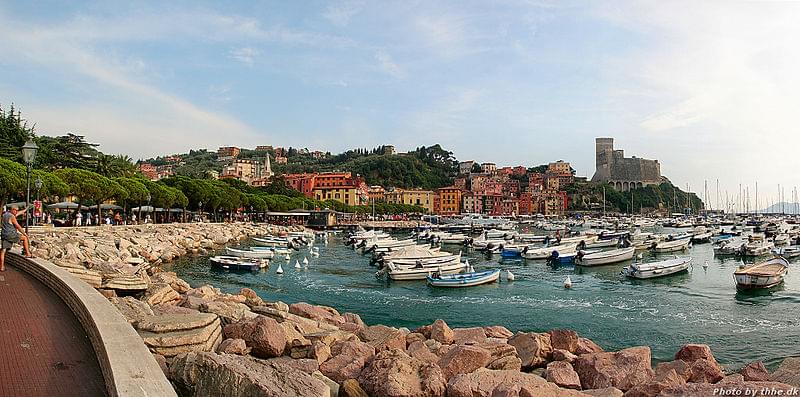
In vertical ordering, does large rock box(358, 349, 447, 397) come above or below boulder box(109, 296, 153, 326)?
below

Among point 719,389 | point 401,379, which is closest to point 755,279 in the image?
point 719,389

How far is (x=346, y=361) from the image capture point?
10.2 m

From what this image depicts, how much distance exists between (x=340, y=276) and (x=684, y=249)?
125ft

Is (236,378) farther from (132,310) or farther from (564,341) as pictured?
(564,341)

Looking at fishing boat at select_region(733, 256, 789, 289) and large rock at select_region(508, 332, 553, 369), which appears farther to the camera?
fishing boat at select_region(733, 256, 789, 289)

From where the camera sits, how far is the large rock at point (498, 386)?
7959 mm

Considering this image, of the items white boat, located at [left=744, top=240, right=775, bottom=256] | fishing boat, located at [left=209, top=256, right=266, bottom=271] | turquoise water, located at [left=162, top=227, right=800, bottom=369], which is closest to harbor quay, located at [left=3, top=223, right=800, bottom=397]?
turquoise water, located at [left=162, top=227, right=800, bottom=369]

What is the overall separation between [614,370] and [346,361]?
16.5ft

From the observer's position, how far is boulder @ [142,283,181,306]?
45.8 feet

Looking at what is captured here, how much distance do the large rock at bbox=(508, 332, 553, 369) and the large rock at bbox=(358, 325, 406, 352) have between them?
2.54m

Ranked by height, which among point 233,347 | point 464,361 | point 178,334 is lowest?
point 464,361

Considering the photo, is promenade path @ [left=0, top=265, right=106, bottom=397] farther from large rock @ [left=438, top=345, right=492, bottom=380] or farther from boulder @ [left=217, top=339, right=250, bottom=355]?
large rock @ [left=438, top=345, right=492, bottom=380]

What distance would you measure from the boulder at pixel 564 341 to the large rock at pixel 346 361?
4.59 meters

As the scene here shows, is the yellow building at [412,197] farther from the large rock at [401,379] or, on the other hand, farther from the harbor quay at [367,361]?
the large rock at [401,379]
